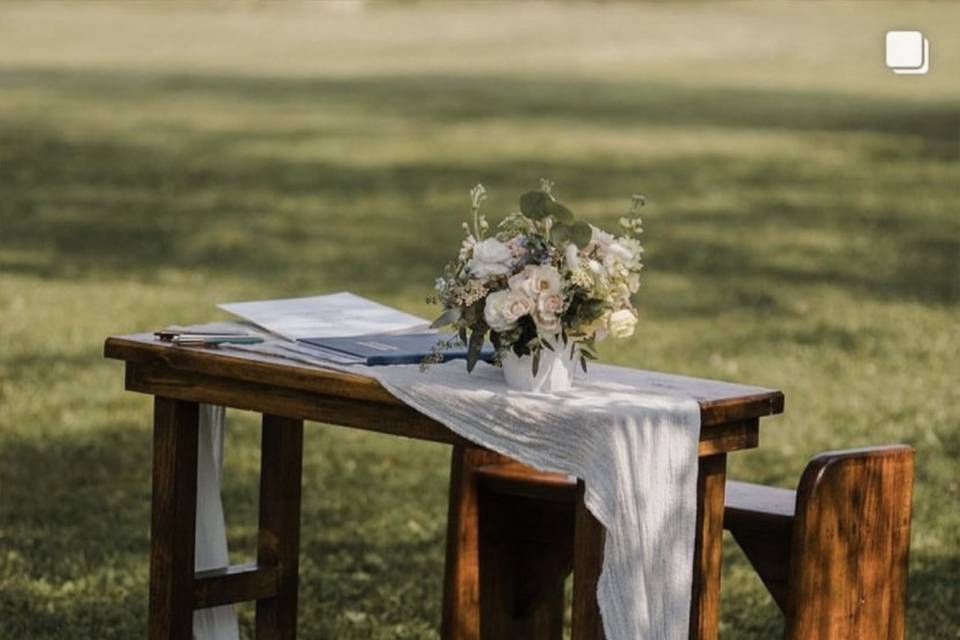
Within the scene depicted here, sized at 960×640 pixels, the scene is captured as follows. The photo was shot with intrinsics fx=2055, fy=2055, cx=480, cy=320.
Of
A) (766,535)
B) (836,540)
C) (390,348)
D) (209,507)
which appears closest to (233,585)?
(209,507)

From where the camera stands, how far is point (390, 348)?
17.0 ft

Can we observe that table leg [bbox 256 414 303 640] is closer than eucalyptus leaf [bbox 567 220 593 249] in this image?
No

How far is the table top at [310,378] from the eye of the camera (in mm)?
4699

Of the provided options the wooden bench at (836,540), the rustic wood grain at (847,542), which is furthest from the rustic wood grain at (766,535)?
the rustic wood grain at (847,542)

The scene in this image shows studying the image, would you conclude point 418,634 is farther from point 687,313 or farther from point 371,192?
point 371,192

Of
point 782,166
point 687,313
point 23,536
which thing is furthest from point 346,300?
point 782,166

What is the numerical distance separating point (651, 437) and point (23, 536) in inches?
158

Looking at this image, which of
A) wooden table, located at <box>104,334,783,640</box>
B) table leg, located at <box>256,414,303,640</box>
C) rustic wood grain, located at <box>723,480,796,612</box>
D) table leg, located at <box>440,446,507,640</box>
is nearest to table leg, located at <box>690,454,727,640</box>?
wooden table, located at <box>104,334,783,640</box>

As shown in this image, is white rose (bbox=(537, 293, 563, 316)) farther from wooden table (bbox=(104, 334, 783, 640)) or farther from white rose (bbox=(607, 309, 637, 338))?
wooden table (bbox=(104, 334, 783, 640))

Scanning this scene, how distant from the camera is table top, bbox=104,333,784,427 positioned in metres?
4.70

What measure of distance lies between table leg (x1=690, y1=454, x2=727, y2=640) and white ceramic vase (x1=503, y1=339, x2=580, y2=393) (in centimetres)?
38

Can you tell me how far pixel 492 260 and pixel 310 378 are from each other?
0.60 meters

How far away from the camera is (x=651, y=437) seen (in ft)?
14.8

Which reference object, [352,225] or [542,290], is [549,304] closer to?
[542,290]
